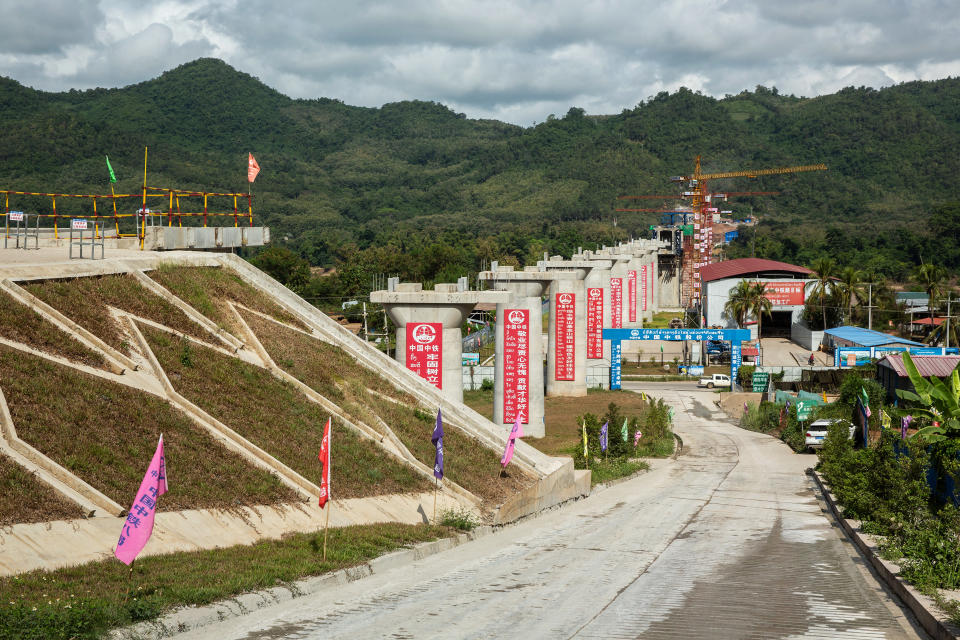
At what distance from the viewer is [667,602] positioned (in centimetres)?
1406

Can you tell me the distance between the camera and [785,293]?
94.4 m

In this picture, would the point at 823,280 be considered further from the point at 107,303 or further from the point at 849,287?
the point at 107,303

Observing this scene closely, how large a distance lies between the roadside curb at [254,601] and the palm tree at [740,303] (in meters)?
77.8

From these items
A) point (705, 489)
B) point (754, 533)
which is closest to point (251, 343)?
point (754, 533)

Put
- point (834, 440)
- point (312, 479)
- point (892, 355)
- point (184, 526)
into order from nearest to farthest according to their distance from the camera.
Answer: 1. point (184, 526)
2. point (312, 479)
3. point (834, 440)
4. point (892, 355)

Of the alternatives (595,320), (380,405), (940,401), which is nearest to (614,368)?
(595,320)

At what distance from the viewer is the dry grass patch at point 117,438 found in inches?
609

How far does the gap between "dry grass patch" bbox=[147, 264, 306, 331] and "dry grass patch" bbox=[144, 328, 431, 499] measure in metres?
2.65

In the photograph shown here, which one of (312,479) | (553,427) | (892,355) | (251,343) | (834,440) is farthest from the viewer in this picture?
(892,355)

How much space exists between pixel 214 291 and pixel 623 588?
15529mm

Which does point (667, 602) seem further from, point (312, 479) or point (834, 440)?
point (834, 440)

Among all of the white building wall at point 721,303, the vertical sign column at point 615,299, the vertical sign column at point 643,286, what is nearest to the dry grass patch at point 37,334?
the vertical sign column at point 615,299

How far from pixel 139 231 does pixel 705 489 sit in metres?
20.4

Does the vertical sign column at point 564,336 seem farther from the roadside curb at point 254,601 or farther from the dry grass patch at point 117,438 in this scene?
the dry grass patch at point 117,438
